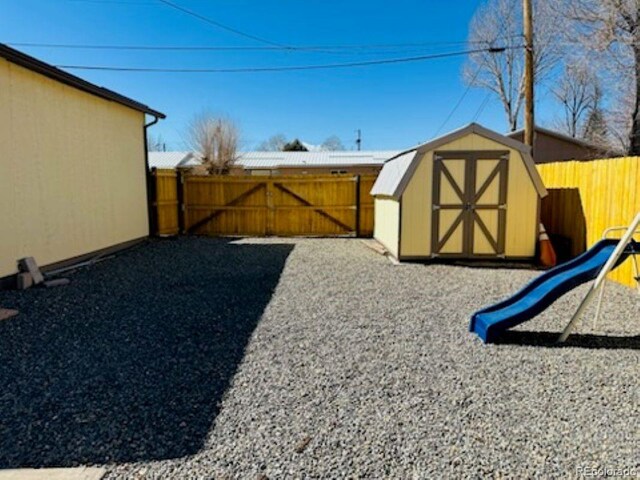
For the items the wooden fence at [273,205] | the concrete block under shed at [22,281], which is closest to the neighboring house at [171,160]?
the wooden fence at [273,205]

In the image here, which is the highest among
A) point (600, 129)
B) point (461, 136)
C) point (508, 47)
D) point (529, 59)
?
point (508, 47)

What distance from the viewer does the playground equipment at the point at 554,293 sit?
356 centimetres

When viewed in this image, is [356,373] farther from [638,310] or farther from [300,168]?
[300,168]

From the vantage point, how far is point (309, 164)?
23359 mm

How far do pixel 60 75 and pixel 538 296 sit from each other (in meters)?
7.28

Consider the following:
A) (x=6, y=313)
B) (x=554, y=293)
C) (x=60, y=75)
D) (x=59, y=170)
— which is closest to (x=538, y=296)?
(x=554, y=293)

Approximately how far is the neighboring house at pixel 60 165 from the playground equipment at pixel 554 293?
6.03 metres

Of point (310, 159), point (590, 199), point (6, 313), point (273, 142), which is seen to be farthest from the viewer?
point (273, 142)

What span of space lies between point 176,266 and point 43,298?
2422 mm

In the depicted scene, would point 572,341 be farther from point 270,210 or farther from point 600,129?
point 600,129

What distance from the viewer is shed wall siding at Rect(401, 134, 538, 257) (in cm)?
729

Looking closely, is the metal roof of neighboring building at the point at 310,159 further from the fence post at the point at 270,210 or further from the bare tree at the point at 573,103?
the fence post at the point at 270,210

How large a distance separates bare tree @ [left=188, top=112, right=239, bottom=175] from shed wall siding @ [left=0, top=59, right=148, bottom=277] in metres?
10.6

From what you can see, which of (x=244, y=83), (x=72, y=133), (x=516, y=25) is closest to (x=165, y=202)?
(x=72, y=133)
